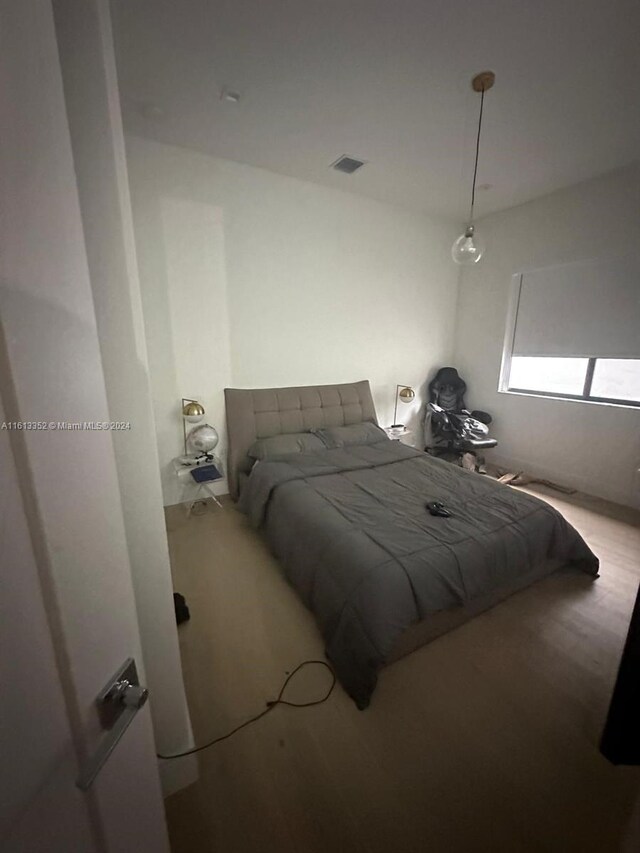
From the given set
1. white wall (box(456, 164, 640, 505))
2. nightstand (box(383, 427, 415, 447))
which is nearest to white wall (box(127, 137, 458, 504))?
nightstand (box(383, 427, 415, 447))

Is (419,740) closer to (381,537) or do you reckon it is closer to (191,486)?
(381,537)

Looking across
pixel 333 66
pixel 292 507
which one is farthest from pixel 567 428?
pixel 333 66

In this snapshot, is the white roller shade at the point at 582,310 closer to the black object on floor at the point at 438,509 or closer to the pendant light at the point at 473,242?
the pendant light at the point at 473,242

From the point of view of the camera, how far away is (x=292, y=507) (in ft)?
6.96

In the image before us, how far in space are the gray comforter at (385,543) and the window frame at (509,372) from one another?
6.28 ft

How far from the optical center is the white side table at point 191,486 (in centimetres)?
304

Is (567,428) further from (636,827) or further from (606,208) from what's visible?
(636,827)

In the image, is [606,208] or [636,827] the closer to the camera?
[636,827]

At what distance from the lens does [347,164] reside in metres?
2.86

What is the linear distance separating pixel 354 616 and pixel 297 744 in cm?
50

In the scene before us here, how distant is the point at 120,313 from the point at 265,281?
259 cm

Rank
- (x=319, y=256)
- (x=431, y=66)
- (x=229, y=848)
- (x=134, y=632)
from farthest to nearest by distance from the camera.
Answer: (x=319, y=256), (x=431, y=66), (x=229, y=848), (x=134, y=632)

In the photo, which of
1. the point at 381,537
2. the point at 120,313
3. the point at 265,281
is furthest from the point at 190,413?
the point at 120,313

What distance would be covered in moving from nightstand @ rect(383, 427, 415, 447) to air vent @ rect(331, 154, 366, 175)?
265 cm
